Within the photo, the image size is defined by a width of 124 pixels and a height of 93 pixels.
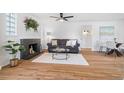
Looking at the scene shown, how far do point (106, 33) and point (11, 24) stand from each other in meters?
6.18

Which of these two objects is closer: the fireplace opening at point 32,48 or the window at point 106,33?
the fireplace opening at point 32,48

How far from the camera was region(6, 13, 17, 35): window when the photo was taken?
3.64 meters

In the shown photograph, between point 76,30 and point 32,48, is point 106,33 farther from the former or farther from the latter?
point 32,48

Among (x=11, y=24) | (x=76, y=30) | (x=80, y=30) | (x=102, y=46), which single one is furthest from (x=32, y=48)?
(x=102, y=46)

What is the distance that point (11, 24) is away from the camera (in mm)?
3910

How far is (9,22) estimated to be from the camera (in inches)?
148

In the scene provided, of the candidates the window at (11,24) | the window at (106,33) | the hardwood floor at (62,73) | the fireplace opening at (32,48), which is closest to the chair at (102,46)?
the window at (106,33)

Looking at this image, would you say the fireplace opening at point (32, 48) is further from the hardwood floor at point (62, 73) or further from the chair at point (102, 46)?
the chair at point (102, 46)

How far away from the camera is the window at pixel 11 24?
3.64 m

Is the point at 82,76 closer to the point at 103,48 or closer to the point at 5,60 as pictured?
the point at 5,60

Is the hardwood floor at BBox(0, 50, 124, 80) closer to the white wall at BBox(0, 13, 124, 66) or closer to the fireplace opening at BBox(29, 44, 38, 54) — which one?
the fireplace opening at BBox(29, 44, 38, 54)

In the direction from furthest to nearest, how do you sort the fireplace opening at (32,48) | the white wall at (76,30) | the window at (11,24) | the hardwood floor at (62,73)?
the white wall at (76,30), the fireplace opening at (32,48), the window at (11,24), the hardwood floor at (62,73)

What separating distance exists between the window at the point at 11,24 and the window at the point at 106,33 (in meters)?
5.79
